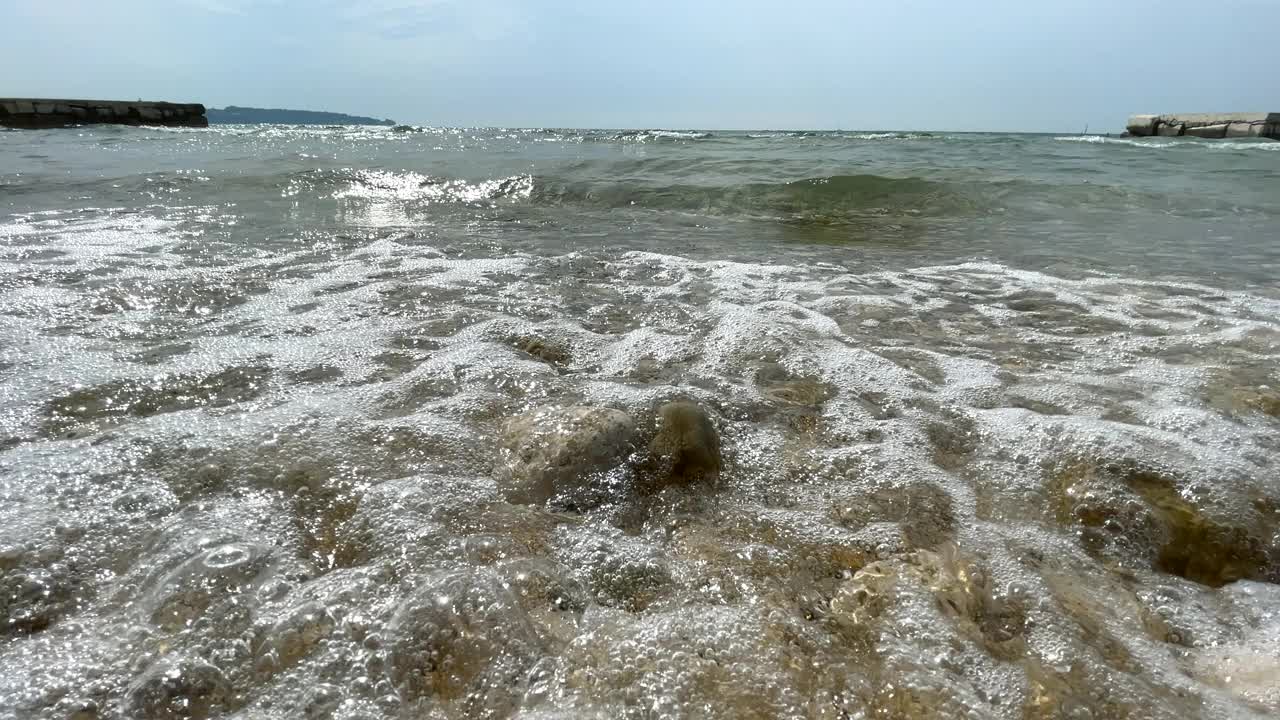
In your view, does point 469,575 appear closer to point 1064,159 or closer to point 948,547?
point 948,547

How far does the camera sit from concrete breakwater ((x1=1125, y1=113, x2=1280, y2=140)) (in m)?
24.7

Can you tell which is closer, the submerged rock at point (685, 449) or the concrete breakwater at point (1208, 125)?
the submerged rock at point (685, 449)

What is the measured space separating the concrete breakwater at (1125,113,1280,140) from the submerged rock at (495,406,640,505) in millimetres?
33379

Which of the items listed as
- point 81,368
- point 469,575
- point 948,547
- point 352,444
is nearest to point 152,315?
point 81,368

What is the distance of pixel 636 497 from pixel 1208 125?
36.7m

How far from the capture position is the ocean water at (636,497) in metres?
1.33

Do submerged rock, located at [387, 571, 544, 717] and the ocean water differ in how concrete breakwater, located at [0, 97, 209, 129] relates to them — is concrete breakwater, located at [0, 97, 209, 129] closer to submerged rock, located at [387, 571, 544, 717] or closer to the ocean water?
the ocean water

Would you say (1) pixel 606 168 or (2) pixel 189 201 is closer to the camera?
(2) pixel 189 201

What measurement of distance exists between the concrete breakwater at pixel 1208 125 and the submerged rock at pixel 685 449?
109ft

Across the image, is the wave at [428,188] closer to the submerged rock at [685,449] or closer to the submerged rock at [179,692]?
the submerged rock at [685,449]

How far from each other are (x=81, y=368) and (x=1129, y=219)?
8660 millimetres

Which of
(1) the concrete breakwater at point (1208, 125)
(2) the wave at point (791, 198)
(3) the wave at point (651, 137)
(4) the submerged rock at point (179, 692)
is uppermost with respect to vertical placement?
(1) the concrete breakwater at point (1208, 125)

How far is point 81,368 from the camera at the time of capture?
257 centimetres

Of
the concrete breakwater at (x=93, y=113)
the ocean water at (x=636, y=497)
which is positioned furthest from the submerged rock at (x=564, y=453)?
the concrete breakwater at (x=93, y=113)
